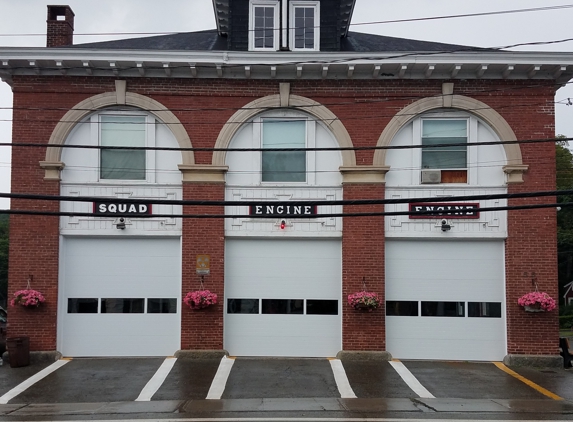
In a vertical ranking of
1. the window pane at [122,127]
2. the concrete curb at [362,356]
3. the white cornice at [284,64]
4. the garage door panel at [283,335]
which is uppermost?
the white cornice at [284,64]

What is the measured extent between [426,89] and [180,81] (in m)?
6.89

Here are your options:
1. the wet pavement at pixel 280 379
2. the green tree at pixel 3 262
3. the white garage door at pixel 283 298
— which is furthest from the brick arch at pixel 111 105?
the green tree at pixel 3 262

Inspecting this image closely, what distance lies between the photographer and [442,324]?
1991 centimetres

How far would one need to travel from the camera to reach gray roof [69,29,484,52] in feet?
69.8

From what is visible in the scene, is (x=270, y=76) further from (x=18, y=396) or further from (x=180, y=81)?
(x=18, y=396)

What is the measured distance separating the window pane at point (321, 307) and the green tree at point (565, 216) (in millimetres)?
33265

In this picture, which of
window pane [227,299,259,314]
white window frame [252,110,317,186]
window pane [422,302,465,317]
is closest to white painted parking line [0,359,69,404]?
window pane [227,299,259,314]

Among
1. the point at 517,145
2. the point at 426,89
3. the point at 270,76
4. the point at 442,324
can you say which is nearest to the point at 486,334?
the point at 442,324

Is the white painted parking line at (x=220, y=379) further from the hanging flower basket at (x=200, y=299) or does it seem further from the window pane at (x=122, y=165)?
the window pane at (x=122, y=165)

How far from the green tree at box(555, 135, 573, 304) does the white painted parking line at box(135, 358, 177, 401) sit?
3692 cm

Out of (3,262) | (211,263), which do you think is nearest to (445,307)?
(211,263)

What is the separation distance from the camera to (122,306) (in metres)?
19.9

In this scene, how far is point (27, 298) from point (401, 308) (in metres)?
10.1

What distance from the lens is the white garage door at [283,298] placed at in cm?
1984
